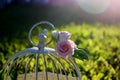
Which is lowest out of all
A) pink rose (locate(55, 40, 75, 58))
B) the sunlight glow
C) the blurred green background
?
Result: pink rose (locate(55, 40, 75, 58))

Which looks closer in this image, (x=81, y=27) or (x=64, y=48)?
(x=64, y=48)

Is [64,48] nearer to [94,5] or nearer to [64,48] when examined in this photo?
[64,48]

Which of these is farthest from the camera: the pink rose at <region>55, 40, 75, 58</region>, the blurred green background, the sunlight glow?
the sunlight glow

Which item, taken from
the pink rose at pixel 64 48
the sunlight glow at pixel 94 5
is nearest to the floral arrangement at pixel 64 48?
the pink rose at pixel 64 48

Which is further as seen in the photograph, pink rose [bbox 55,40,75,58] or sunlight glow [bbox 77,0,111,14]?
sunlight glow [bbox 77,0,111,14]

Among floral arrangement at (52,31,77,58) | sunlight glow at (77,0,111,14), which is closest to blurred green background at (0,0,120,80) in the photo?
sunlight glow at (77,0,111,14)

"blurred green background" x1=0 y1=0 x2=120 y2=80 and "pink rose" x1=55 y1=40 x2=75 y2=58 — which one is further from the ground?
"blurred green background" x1=0 y1=0 x2=120 y2=80

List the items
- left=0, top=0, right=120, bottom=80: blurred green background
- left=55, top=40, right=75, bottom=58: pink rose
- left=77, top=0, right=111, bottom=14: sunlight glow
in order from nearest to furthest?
left=55, top=40, right=75, bottom=58: pink rose < left=0, top=0, right=120, bottom=80: blurred green background < left=77, top=0, right=111, bottom=14: sunlight glow

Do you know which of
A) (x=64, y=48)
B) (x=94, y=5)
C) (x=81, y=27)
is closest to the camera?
(x=64, y=48)

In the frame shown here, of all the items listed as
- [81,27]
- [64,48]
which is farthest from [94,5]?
[64,48]

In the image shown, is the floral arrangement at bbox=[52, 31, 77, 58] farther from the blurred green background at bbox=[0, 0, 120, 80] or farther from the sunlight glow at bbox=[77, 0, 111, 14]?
the sunlight glow at bbox=[77, 0, 111, 14]
